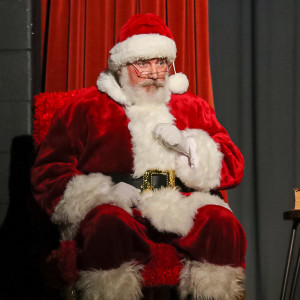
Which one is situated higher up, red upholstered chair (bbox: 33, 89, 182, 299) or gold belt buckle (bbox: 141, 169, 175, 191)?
gold belt buckle (bbox: 141, 169, 175, 191)

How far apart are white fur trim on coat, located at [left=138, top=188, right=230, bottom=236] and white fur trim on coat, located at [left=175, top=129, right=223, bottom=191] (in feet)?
0.14

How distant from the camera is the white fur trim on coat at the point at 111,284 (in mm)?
1351

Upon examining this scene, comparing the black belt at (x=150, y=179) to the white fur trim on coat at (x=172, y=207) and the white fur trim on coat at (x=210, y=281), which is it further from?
the white fur trim on coat at (x=210, y=281)

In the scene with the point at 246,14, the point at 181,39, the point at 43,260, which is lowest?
the point at 43,260

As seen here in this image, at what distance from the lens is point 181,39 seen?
2199 millimetres

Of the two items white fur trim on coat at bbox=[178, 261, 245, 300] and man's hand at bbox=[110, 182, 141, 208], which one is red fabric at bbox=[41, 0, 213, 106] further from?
white fur trim on coat at bbox=[178, 261, 245, 300]

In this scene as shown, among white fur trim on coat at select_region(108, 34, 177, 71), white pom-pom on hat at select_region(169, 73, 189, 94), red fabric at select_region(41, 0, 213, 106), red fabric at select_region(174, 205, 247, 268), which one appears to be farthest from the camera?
red fabric at select_region(41, 0, 213, 106)

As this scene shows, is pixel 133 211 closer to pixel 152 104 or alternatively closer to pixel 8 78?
pixel 152 104

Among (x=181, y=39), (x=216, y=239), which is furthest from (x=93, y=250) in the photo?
(x=181, y=39)

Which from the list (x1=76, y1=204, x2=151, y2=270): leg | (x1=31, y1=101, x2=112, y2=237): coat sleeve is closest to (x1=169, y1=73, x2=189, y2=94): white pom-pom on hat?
(x1=31, y1=101, x2=112, y2=237): coat sleeve

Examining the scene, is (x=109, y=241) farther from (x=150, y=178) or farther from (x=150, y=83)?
(x=150, y=83)

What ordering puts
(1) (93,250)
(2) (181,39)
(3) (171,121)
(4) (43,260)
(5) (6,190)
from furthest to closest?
(2) (181,39) < (5) (6,190) < (3) (171,121) < (4) (43,260) < (1) (93,250)

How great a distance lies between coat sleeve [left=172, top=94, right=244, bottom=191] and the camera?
1.65 meters

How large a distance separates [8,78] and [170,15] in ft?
2.64
